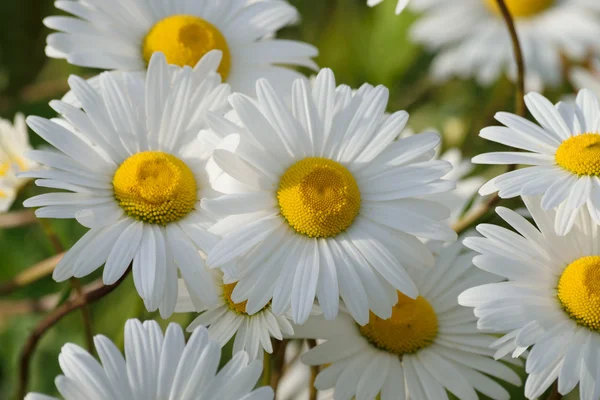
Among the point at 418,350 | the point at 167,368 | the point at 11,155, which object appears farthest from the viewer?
the point at 11,155

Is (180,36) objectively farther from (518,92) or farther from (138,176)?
(518,92)

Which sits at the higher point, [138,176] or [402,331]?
[138,176]

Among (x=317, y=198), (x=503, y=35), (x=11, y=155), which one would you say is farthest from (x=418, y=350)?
(x=503, y=35)

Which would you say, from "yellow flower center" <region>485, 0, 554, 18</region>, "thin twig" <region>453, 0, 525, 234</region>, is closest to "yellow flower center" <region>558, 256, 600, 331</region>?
"thin twig" <region>453, 0, 525, 234</region>

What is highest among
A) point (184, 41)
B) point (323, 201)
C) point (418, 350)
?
point (184, 41)

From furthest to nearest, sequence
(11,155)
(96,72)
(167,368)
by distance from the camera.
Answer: (96,72)
(11,155)
(167,368)

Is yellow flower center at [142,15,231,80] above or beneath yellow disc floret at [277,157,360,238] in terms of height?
above

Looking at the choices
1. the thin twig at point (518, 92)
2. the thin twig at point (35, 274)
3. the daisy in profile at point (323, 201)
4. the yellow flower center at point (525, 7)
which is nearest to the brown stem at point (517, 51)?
the thin twig at point (518, 92)

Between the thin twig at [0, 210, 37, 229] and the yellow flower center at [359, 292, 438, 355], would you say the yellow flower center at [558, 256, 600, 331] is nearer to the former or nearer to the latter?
the yellow flower center at [359, 292, 438, 355]
